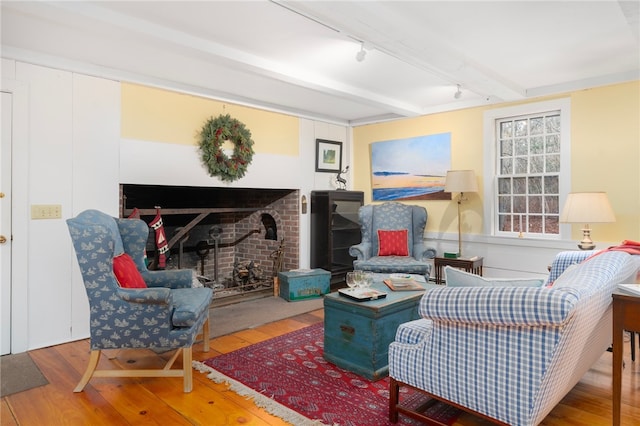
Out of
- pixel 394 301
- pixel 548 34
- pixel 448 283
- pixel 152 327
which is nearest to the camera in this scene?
pixel 448 283

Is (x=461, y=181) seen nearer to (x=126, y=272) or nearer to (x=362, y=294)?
(x=362, y=294)

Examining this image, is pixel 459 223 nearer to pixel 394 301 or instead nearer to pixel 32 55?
pixel 394 301

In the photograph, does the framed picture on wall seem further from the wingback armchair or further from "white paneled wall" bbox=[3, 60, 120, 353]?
"white paneled wall" bbox=[3, 60, 120, 353]

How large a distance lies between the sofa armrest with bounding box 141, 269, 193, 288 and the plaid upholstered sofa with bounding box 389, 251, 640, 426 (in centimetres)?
181

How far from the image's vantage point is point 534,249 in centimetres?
453

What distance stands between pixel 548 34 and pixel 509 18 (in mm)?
496

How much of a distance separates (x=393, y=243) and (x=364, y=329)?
2408 mm

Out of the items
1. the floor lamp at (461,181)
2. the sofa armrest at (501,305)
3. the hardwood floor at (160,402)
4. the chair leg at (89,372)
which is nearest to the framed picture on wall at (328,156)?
the floor lamp at (461,181)

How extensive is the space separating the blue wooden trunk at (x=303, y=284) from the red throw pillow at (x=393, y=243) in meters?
0.75

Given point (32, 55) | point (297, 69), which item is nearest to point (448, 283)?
point (297, 69)

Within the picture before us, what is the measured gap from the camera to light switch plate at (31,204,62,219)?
3.38 m

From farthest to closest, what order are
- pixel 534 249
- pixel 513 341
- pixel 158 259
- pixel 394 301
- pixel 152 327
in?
pixel 534 249 → pixel 158 259 → pixel 394 301 → pixel 152 327 → pixel 513 341

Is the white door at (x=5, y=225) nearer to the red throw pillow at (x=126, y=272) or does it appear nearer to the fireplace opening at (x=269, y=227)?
the red throw pillow at (x=126, y=272)

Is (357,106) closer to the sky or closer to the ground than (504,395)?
closer to the sky
